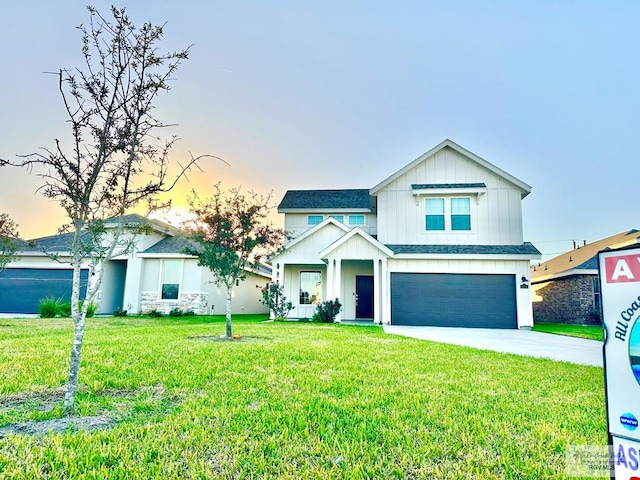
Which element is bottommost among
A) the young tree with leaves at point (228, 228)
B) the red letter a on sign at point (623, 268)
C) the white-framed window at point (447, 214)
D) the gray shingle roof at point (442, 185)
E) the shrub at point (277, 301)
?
the shrub at point (277, 301)

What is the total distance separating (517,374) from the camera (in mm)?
5410

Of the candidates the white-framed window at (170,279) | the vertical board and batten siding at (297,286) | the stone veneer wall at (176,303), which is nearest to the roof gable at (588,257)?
the vertical board and batten siding at (297,286)

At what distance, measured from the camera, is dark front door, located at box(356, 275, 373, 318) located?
57.6 ft

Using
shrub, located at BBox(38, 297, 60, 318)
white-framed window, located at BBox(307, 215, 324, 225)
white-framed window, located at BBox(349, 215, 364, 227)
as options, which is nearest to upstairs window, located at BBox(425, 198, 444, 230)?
white-framed window, located at BBox(349, 215, 364, 227)

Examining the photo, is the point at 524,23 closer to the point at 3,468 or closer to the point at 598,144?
the point at 598,144

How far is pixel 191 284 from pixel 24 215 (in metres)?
7.50

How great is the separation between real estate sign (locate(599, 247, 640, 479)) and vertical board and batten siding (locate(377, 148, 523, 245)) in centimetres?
1554

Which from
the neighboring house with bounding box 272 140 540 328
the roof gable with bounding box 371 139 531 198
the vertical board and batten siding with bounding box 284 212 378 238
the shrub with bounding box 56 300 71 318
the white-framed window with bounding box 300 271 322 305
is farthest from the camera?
the vertical board and batten siding with bounding box 284 212 378 238

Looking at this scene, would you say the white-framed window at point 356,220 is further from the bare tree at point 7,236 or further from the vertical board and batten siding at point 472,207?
the bare tree at point 7,236

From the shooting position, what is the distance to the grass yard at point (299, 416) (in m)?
2.38

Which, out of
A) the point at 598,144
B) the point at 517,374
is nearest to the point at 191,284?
the point at 517,374

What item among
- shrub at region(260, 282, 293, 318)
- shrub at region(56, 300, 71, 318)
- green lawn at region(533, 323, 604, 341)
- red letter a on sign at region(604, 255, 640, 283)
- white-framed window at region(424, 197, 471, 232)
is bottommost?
green lawn at region(533, 323, 604, 341)

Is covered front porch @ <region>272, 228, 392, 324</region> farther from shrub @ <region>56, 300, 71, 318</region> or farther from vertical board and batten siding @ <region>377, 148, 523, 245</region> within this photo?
shrub @ <region>56, 300, 71, 318</region>

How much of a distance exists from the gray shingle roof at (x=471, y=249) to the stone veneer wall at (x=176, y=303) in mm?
10197
